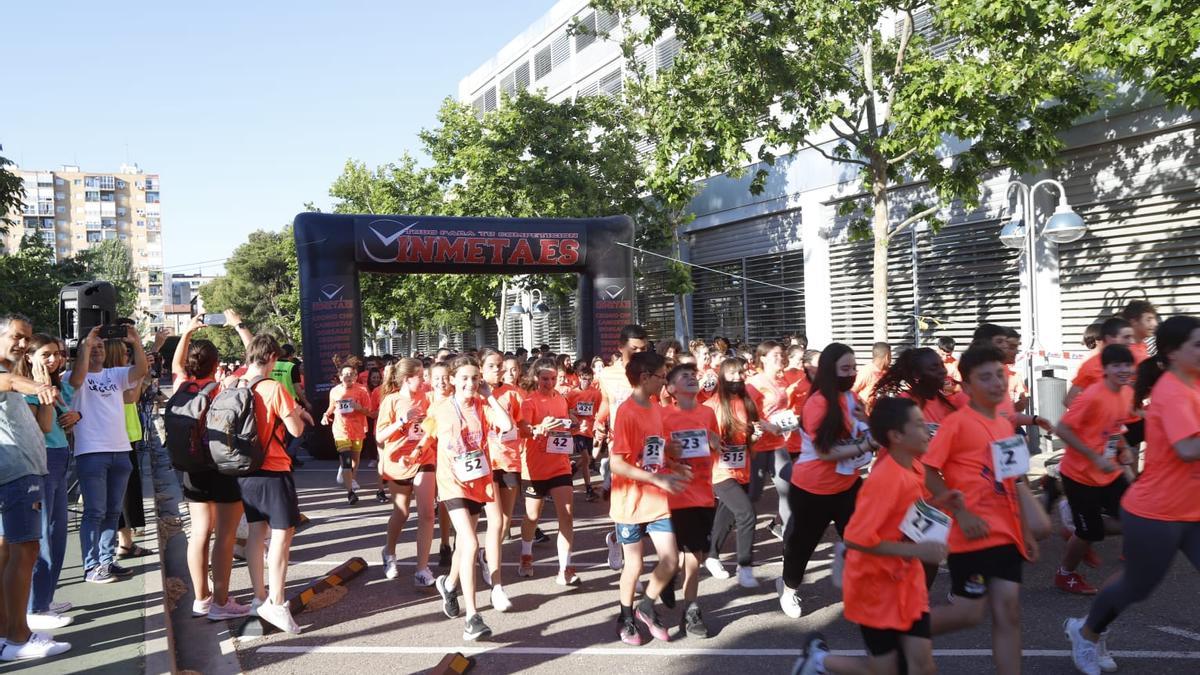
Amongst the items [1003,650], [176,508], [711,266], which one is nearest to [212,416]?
[1003,650]

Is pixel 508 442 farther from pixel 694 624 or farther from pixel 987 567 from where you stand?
pixel 987 567

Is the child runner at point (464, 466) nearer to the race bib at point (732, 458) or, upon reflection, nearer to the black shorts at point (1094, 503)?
the race bib at point (732, 458)

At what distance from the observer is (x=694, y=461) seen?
6.18 m

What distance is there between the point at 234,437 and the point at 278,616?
1.17 meters

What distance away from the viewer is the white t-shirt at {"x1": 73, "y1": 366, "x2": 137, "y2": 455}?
7.38 m

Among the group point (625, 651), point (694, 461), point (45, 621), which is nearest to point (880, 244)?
point (694, 461)

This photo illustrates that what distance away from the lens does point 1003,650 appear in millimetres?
4332

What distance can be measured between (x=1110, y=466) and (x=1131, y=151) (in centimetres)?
984

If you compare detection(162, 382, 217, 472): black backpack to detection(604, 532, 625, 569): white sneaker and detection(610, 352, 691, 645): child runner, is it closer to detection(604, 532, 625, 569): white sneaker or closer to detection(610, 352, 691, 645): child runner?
detection(610, 352, 691, 645): child runner

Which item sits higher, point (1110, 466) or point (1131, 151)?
point (1131, 151)

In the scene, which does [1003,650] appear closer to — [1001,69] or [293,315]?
[1001,69]

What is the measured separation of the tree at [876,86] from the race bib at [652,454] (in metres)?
7.72

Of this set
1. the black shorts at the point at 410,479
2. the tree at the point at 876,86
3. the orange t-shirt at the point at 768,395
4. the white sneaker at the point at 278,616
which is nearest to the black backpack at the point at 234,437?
the white sneaker at the point at 278,616

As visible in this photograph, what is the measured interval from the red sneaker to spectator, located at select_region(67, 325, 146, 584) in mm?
6763
